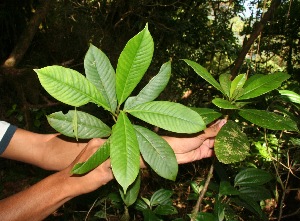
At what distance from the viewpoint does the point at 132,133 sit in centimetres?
74

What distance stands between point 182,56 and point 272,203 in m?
2.40

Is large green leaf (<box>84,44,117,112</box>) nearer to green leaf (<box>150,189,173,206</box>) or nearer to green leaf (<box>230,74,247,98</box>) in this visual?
green leaf (<box>230,74,247,98</box>)

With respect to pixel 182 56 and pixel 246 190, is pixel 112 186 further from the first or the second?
pixel 182 56

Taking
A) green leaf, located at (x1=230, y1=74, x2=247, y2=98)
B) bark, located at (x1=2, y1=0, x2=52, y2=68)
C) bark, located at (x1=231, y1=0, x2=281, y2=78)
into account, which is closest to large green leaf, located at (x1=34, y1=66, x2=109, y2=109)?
green leaf, located at (x1=230, y1=74, x2=247, y2=98)

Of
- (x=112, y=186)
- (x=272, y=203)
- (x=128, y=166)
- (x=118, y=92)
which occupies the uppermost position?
(x=118, y=92)

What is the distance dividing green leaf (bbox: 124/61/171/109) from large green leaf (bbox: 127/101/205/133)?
5cm

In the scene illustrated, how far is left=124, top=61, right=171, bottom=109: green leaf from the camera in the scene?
0.84 meters

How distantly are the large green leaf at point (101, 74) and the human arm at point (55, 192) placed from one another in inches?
6.7

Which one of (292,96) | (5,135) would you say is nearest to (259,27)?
(292,96)

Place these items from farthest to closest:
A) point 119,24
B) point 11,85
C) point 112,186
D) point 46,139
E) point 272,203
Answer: point 119,24, point 11,85, point 272,203, point 112,186, point 46,139

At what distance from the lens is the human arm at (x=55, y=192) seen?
2.95ft

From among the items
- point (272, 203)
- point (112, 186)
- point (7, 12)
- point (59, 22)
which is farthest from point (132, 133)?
point (7, 12)

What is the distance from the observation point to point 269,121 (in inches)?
32.6

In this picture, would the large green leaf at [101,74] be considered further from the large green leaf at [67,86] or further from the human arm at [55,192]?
the human arm at [55,192]
